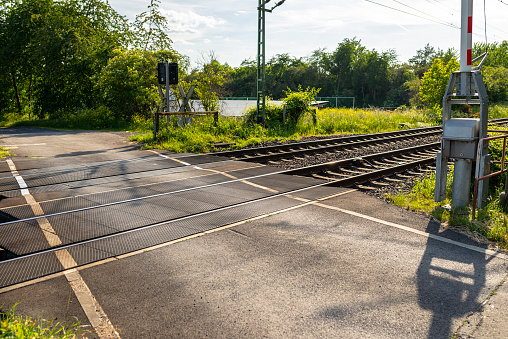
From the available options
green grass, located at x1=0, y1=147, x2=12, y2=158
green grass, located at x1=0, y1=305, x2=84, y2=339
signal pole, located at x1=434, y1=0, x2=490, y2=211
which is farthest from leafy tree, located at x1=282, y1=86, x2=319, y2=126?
green grass, located at x1=0, y1=305, x2=84, y2=339

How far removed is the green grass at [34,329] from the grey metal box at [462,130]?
6184mm

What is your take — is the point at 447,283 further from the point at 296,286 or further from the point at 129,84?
the point at 129,84

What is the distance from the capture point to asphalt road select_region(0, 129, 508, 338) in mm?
3662

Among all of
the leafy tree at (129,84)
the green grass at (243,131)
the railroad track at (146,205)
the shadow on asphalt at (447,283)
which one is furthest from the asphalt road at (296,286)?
the leafy tree at (129,84)

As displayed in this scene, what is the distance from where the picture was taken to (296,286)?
4402 mm

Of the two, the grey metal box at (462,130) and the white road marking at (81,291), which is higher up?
the grey metal box at (462,130)

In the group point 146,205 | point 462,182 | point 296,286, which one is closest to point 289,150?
point 146,205

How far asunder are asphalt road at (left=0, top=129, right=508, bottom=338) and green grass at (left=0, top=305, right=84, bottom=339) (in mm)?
136

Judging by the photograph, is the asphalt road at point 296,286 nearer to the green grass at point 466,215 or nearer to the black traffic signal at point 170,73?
the green grass at point 466,215

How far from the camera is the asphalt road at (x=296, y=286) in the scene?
12.0 ft

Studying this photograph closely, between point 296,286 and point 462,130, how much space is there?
4.30 m

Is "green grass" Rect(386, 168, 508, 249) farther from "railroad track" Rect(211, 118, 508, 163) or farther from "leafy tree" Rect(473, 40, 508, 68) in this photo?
"leafy tree" Rect(473, 40, 508, 68)

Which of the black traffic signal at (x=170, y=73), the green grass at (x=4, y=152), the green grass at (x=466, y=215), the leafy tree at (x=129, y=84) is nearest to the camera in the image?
the green grass at (x=466, y=215)

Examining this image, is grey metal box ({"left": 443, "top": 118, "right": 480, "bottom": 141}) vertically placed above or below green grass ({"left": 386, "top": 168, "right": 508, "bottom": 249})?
above
